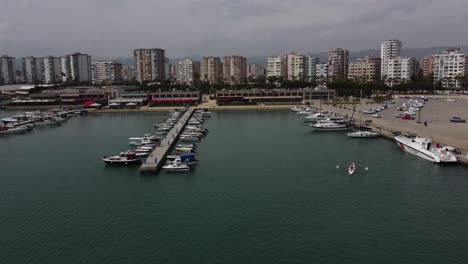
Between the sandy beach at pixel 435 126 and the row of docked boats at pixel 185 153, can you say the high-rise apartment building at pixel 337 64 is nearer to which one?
the sandy beach at pixel 435 126

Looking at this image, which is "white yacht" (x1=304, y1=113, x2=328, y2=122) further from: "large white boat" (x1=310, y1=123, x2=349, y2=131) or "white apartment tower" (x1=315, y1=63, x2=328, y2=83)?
"white apartment tower" (x1=315, y1=63, x2=328, y2=83)

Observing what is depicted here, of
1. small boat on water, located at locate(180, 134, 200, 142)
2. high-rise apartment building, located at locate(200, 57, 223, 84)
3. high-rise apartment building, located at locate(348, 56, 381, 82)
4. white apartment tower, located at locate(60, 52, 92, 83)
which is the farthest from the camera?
white apartment tower, located at locate(60, 52, 92, 83)

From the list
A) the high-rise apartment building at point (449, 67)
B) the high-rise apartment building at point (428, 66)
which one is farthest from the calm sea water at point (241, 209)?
the high-rise apartment building at point (428, 66)

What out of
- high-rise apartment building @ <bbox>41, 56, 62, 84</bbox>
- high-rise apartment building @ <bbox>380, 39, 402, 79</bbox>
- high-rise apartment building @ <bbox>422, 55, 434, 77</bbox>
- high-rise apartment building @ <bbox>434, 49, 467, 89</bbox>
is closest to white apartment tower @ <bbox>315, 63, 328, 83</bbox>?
high-rise apartment building @ <bbox>380, 39, 402, 79</bbox>

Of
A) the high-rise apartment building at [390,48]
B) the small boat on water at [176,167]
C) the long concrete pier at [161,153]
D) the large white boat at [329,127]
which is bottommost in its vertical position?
the small boat on water at [176,167]

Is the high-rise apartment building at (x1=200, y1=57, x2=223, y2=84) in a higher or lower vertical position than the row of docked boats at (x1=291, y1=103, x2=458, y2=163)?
higher

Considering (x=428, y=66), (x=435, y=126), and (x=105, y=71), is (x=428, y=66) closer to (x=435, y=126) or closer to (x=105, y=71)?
(x=435, y=126)
